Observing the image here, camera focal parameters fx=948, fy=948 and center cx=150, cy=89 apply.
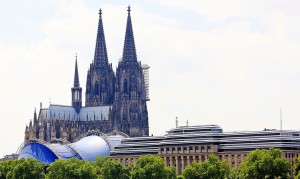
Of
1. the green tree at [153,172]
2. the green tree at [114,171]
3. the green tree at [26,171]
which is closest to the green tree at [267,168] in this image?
the green tree at [153,172]

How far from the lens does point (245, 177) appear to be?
151 meters

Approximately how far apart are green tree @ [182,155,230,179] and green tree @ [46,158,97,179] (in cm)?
1763

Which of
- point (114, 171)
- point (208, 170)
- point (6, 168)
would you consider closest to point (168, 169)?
point (208, 170)

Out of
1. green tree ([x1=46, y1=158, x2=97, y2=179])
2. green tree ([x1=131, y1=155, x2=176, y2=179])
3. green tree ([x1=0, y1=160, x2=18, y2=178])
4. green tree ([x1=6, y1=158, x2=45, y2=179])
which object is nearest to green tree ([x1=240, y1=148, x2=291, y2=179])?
green tree ([x1=131, y1=155, x2=176, y2=179])

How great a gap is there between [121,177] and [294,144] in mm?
38349

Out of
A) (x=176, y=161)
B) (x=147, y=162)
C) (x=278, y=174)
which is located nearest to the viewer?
(x=278, y=174)

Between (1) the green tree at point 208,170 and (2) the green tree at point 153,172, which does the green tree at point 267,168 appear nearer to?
(1) the green tree at point 208,170

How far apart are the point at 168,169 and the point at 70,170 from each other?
18106 mm

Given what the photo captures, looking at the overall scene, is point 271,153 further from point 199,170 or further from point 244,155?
point 244,155

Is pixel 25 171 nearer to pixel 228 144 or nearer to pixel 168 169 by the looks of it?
pixel 168 169

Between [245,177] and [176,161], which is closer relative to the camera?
[245,177]

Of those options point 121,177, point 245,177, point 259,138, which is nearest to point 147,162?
point 121,177

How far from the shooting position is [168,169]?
162375 mm

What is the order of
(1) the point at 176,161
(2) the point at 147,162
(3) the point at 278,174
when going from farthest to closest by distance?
1. (1) the point at 176,161
2. (2) the point at 147,162
3. (3) the point at 278,174
